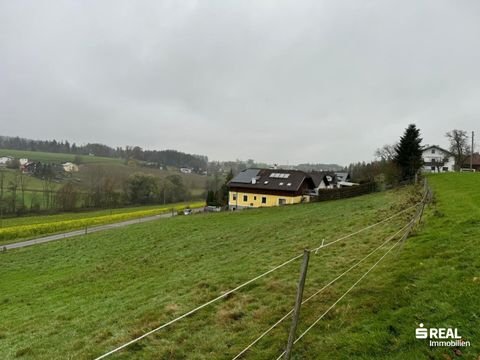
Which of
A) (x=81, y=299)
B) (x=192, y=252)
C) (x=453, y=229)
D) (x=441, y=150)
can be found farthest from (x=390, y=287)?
(x=441, y=150)

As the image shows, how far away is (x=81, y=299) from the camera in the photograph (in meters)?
10.2

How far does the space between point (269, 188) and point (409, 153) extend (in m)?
19.9

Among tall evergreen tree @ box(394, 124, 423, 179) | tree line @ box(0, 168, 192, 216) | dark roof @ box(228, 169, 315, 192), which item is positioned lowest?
tree line @ box(0, 168, 192, 216)

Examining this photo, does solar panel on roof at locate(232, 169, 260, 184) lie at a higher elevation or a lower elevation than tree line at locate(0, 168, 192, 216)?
higher

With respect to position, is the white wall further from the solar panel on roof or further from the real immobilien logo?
the real immobilien logo

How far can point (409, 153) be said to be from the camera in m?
42.8

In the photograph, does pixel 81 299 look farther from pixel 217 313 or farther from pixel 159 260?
pixel 217 313

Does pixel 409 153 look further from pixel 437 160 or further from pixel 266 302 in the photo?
pixel 266 302

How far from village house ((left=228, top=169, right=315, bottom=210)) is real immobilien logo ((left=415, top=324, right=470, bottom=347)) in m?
39.6

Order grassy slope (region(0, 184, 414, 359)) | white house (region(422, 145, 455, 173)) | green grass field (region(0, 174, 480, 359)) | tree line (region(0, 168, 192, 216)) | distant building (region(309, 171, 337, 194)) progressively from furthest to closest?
tree line (region(0, 168, 192, 216)), white house (region(422, 145, 455, 173)), distant building (region(309, 171, 337, 194)), grassy slope (region(0, 184, 414, 359)), green grass field (region(0, 174, 480, 359))

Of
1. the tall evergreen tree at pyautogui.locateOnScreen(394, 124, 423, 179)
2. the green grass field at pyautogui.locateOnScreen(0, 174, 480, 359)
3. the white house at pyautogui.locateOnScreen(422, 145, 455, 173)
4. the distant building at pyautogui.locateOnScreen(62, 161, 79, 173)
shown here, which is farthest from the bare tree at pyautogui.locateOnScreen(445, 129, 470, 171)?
the distant building at pyautogui.locateOnScreen(62, 161, 79, 173)

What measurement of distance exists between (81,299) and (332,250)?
8.34m

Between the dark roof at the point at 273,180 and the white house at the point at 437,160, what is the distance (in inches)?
1372

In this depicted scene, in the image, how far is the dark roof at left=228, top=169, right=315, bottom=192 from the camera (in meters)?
45.3
